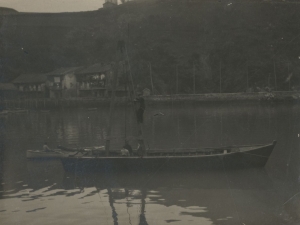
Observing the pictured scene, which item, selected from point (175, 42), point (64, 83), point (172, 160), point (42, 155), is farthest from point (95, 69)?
point (172, 160)

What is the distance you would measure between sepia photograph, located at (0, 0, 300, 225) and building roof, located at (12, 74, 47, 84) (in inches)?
9.5

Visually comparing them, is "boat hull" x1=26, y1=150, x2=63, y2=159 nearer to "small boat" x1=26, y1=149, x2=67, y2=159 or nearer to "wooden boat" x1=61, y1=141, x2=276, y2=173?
"small boat" x1=26, y1=149, x2=67, y2=159

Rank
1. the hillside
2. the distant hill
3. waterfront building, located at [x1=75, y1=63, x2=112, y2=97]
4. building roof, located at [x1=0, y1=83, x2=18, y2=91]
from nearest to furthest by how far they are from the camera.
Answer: building roof, located at [x1=0, y1=83, x2=18, y2=91], waterfront building, located at [x1=75, y1=63, x2=112, y2=97], the hillside, the distant hill

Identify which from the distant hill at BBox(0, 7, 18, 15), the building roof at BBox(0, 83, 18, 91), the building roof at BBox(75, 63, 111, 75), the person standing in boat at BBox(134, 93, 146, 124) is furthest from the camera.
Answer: the distant hill at BBox(0, 7, 18, 15)

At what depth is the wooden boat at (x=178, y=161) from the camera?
47.6 ft

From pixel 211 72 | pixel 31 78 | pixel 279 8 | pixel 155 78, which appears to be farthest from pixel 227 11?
pixel 31 78

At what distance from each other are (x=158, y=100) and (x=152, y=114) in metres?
17.6

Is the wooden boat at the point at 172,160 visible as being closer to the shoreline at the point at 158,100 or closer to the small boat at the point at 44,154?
the small boat at the point at 44,154

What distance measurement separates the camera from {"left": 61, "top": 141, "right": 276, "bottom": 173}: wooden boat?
571 inches

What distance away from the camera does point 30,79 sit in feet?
257

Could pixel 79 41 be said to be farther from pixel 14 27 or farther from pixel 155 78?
pixel 155 78

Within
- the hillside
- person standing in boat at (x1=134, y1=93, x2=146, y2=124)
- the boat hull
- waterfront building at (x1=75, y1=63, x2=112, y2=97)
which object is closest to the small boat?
the boat hull

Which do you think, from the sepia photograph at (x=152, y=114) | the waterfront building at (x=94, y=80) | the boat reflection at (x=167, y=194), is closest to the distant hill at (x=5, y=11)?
the sepia photograph at (x=152, y=114)

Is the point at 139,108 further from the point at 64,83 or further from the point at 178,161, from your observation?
the point at 64,83
